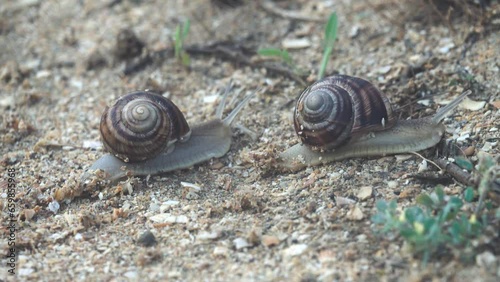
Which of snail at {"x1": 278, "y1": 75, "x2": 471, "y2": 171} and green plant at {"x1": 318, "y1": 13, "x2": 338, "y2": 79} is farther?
green plant at {"x1": 318, "y1": 13, "x2": 338, "y2": 79}

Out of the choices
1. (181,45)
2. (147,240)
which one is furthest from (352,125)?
(181,45)

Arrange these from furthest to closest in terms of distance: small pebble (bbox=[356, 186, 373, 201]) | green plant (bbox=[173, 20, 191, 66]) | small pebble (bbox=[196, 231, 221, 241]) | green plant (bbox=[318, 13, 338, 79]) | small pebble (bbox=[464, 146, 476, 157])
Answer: green plant (bbox=[173, 20, 191, 66]) < green plant (bbox=[318, 13, 338, 79]) < small pebble (bbox=[464, 146, 476, 157]) < small pebble (bbox=[356, 186, 373, 201]) < small pebble (bbox=[196, 231, 221, 241])

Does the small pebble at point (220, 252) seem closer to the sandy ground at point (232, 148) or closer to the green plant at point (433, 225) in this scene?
the sandy ground at point (232, 148)

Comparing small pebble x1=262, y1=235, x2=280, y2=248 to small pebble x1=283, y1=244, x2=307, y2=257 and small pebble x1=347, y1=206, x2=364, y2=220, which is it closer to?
small pebble x1=283, y1=244, x2=307, y2=257

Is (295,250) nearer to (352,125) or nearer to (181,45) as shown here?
(352,125)

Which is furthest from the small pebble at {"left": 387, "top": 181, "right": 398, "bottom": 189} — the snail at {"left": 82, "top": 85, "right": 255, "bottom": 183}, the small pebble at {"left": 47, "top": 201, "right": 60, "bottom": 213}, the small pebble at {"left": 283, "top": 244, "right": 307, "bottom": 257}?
the small pebble at {"left": 47, "top": 201, "right": 60, "bottom": 213}

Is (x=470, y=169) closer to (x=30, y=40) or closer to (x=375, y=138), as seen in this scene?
(x=375, y=138)
